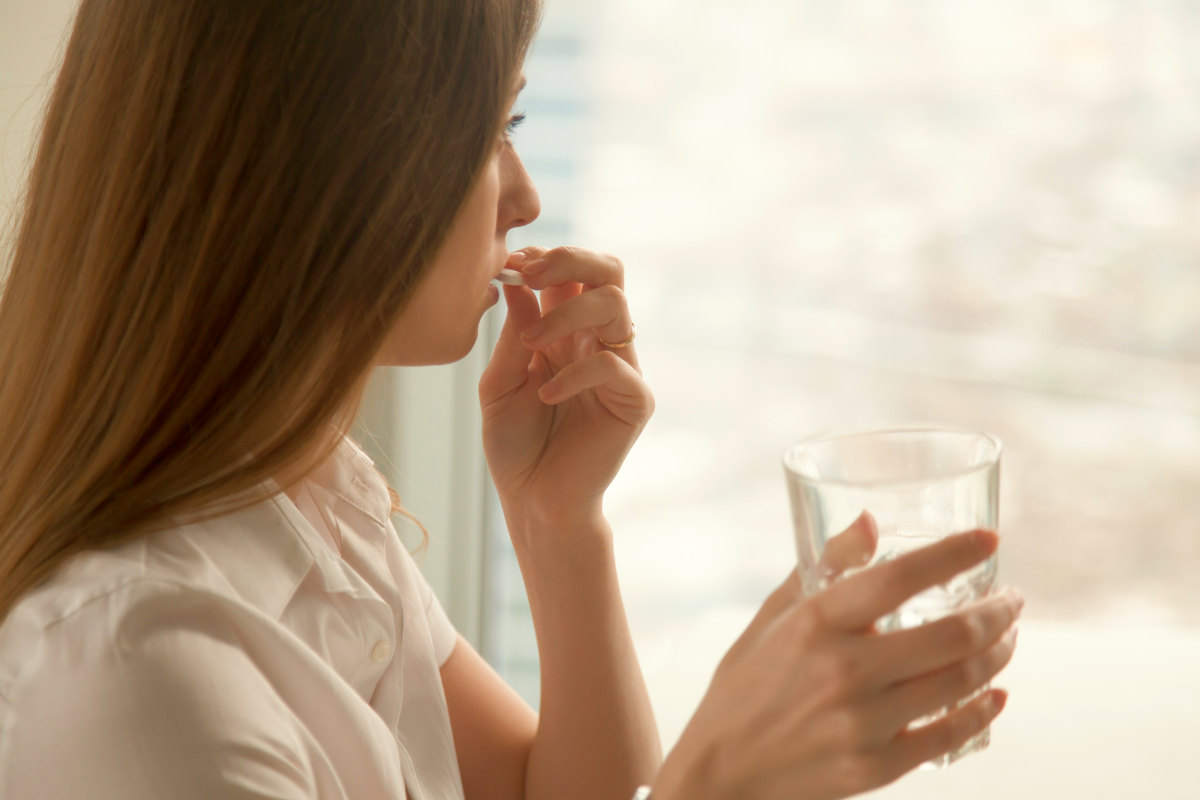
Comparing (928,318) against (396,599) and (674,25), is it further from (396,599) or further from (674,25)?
(396,599)

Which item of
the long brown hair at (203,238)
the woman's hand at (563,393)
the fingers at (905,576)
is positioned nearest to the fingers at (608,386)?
the woman's hand at (563,393)

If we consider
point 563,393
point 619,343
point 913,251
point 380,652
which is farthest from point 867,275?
point 380,652

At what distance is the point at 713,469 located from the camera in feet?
6.45

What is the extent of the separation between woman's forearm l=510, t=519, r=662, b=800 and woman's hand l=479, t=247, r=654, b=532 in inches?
1.3

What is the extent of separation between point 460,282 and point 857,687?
49 cm

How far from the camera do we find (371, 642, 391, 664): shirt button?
83 cm

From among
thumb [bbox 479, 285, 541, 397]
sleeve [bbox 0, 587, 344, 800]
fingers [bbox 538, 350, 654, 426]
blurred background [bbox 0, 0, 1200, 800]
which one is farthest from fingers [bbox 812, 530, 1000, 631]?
blurred background [bbox 0, 0, 1200, 800]

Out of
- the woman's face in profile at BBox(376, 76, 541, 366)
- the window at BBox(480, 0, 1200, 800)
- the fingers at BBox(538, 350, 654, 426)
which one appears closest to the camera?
the woman's face in profile at BBox(376, 76, 541, 366)

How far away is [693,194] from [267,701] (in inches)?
53.6

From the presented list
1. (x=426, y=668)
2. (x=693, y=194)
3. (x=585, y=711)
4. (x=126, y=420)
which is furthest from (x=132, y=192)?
(x=693, y=194)

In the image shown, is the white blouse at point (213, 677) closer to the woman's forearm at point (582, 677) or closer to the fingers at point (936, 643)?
the woman's forearm at point (582, 677)

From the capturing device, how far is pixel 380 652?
83cm

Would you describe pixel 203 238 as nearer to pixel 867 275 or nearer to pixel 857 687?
pixel 857 687

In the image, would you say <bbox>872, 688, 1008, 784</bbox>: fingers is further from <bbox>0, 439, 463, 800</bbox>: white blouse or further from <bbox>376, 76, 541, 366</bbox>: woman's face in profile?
<bbox>376, 76, 541, 366</bbox>: woman's face in profile
